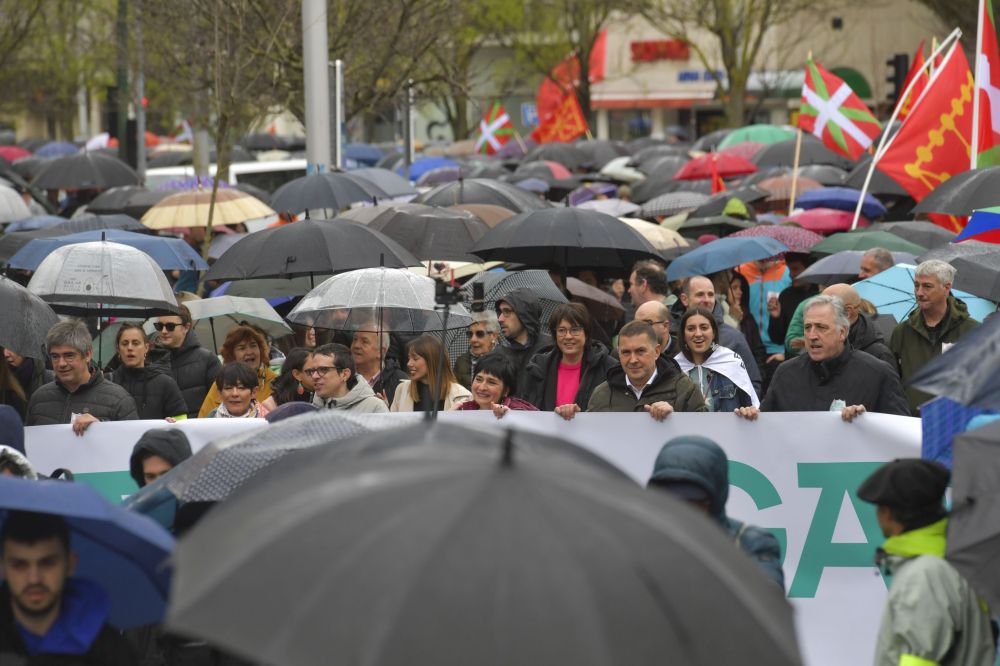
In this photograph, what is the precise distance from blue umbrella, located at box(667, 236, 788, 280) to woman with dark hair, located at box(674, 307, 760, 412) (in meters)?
2.88

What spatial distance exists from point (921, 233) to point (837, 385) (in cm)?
574

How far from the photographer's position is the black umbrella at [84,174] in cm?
2155

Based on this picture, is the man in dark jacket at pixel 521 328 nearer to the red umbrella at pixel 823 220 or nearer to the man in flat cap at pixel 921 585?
the man in flat cap at pixel 921 585

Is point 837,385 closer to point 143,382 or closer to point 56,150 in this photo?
point 143,382

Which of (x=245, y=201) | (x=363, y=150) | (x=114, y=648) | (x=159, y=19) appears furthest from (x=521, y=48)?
(x=114, y=648)

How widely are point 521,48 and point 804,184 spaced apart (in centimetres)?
3342

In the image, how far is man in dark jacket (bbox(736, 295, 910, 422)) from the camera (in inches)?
Result: 303

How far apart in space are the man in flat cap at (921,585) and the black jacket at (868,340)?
3.59m

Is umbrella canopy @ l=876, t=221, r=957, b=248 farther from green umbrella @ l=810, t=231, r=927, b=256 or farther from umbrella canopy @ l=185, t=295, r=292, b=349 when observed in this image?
umbrella canopy @ l=185, t=295, r=292, b=349

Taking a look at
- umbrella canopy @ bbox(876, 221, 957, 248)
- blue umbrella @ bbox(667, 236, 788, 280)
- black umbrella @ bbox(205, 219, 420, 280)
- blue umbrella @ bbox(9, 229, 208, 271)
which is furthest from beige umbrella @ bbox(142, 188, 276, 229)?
umbrella canopy @ bbox(876, 221, 957, 248)

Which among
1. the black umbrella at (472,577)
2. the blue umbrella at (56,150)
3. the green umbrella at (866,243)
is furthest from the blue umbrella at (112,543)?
the blue umbrella at (56,150)

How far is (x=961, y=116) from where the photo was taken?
528 inches

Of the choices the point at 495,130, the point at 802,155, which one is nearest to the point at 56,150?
the point at 495,130

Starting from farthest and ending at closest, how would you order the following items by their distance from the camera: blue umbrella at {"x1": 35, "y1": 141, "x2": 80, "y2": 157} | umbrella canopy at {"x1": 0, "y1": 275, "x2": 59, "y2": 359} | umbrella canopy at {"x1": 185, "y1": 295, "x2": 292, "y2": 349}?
blue umbrella at {"x1": 35, "y1": 141, "x2": 80, "y2": 157} → umbrella canopy at {"x1": 185, "y1": 295, "x2": 292, "y2": 349} → umbrella canopy at {"x1": 0, "y1": 275, "x2": 59, "y2": 359}
